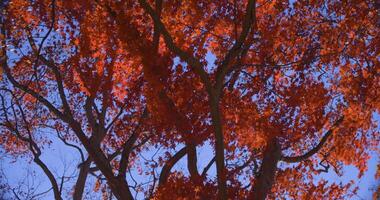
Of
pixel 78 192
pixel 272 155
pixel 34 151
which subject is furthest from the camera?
pixel 78 192

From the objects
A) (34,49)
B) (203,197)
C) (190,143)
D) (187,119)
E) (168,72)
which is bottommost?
(203,197)

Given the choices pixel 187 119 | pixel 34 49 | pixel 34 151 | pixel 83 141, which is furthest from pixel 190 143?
pixel 34 49

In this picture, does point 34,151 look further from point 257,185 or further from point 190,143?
point 257,185

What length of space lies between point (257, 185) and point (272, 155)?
2.75 ft

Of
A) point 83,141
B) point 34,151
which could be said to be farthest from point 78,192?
point 83,141

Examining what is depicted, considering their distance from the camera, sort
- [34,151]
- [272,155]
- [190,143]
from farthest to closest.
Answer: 1. [34,151]
2. [272,155]
3. [190,143]

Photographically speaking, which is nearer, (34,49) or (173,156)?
(173,156)

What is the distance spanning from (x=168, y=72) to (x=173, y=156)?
2.05 m

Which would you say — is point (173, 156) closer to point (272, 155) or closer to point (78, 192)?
point (272, 155)

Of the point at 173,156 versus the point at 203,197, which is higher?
the point at 173,156

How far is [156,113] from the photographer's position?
998 cm

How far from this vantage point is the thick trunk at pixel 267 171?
9.70 metres

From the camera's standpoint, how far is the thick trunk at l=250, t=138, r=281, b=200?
31.8ft

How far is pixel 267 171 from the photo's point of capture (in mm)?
9930
